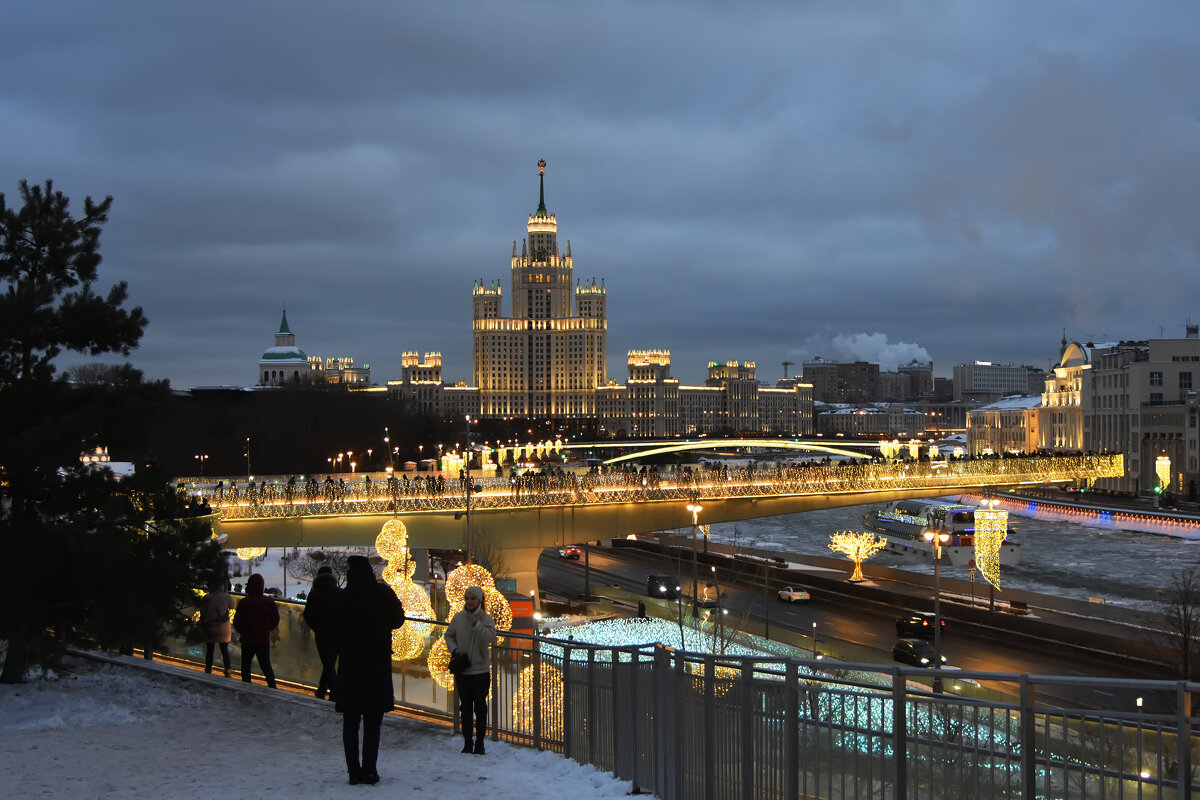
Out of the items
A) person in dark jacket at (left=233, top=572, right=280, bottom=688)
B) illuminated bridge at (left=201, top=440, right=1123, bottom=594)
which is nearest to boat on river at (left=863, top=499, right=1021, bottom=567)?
illuminated bridge at (left=201, top=440, right=1123, bottom=594)

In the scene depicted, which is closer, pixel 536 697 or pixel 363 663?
pixel 363 663

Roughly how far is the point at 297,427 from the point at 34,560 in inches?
3558

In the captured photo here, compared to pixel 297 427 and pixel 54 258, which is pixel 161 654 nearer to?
pixel 54 258

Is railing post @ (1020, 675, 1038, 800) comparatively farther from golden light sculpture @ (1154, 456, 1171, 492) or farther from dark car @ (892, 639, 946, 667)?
golden light sculpture @ (1154, 456, 1171, 492)

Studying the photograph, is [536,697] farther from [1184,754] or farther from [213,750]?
[1184,754]

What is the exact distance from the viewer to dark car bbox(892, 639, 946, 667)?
109 ft

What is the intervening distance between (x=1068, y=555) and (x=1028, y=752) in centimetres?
6195

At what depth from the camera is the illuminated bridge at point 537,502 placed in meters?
40.4

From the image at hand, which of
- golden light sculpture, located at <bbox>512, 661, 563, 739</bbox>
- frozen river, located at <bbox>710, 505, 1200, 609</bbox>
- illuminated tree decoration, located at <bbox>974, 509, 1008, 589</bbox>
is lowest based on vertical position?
frozen river, located at <bbox>710, 505, 1200, 609</bbox>

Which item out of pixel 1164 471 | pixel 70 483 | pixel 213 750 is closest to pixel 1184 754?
pixel 213 750

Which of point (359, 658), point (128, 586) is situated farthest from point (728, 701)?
point (128, 586)

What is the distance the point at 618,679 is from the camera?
9.40 m

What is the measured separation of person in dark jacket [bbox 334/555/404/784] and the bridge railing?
3069cm

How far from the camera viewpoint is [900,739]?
700 centimetres
